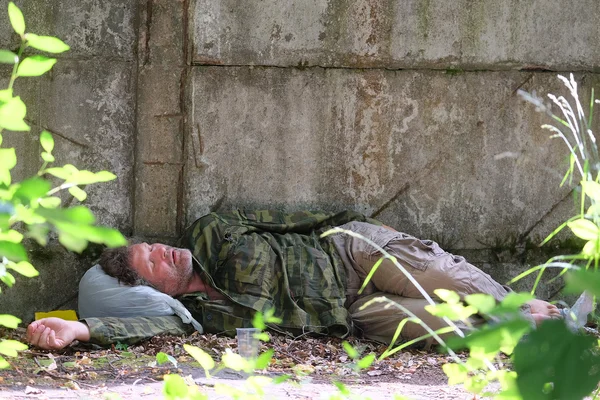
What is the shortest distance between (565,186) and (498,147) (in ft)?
1.65

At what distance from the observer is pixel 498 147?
4680 mm

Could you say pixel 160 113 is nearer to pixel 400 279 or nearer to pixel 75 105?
pixel 75 105

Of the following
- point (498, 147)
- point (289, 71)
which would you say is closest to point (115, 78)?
point (289, 71)

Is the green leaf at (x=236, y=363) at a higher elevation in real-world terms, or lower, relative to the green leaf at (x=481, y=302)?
lower

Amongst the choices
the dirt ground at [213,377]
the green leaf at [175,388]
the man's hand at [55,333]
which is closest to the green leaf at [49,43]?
the green leaf at [175,388]

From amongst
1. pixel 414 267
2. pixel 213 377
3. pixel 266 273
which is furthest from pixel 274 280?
pixel 213 377

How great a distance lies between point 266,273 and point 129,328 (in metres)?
0.76

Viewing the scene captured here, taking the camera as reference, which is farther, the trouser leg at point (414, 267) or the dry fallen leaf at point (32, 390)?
the trouser leg at point (414, 267)

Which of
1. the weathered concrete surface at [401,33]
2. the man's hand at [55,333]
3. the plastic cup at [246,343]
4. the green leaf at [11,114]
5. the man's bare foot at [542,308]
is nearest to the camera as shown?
the green leaf at [11,114]

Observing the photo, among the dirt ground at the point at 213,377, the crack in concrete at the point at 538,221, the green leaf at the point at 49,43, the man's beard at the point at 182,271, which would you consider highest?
the green leaf at the point at 49,43

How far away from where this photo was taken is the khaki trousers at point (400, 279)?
162 inches

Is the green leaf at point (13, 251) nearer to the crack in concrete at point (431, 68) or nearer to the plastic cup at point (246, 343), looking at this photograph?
the plastic cup at point (246, 343)

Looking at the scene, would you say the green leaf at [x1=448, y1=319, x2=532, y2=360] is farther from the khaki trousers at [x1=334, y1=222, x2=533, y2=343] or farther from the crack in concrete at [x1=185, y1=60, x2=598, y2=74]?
the crack in concrete at [x1=185, y1=60, x2=598, y2=74]

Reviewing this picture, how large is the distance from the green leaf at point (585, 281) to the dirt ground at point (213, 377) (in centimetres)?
190
